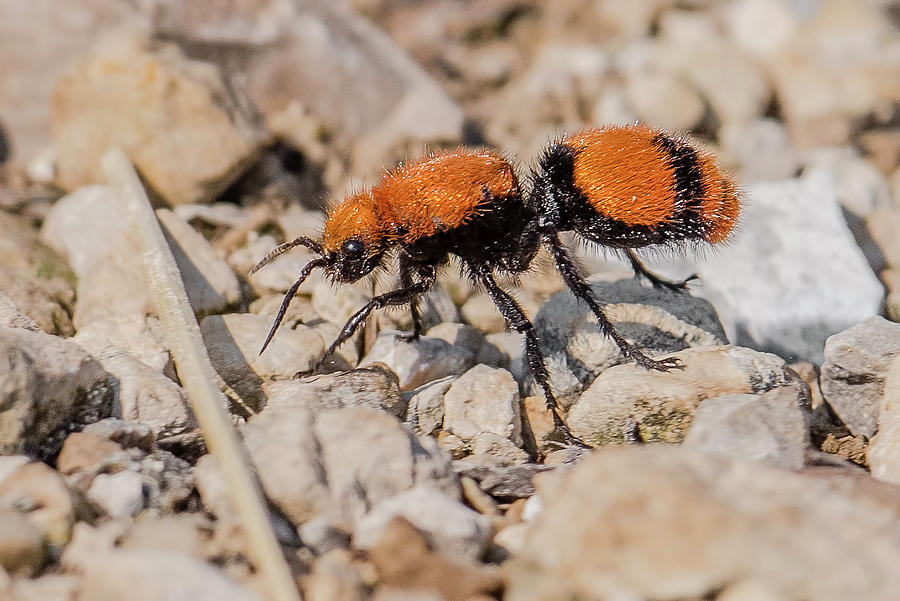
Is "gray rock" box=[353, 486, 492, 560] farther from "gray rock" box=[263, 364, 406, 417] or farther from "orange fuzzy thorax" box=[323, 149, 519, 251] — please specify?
"orange fuzzy thorax" box=[323, 149, 519, 251]

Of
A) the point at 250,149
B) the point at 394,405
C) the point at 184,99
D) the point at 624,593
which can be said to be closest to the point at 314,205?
the point at 250,149

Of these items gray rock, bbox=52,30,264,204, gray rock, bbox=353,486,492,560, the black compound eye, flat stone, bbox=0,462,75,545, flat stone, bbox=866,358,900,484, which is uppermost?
gray rock, bbox=52,30,264,204

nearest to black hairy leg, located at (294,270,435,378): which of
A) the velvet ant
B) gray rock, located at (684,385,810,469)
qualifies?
the velvet ant

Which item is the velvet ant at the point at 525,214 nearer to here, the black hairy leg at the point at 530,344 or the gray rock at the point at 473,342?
the black hairy leg at the point at 530,344

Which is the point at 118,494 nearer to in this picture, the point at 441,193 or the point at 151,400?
the point at 151,400

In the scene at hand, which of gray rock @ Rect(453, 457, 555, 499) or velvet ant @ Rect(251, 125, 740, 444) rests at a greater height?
velvet ant @ Rect(251, 125, 740, 444)

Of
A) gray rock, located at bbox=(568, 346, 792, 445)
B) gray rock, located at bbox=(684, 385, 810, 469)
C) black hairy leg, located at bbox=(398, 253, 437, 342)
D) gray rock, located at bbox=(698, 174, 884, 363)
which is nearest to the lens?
gray rock, located at bbox=(684, 385, 810, 469)

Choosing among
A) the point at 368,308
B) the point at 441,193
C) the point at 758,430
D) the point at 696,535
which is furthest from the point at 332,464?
the point at 441,193

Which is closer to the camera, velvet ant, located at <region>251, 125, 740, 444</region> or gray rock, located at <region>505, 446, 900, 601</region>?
gray rock, located at <region>505, 446, 900, 601</region>
